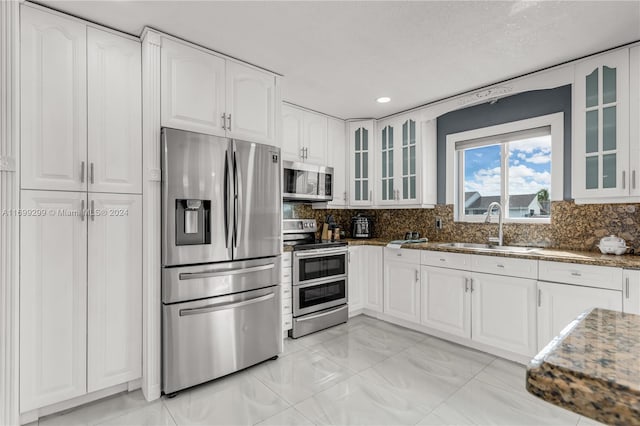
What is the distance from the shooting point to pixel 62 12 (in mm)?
2002

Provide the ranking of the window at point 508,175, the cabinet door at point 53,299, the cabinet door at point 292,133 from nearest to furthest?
the cabinet door at point 53,299 < the window at point 508,175 < the cabinet door at point 292,133

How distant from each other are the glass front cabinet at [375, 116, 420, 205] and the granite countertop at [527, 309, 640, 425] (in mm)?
3198

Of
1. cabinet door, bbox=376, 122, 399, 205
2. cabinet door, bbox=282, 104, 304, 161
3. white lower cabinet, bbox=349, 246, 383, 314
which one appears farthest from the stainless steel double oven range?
cabinet door, bbox=376, 122, 399, 205

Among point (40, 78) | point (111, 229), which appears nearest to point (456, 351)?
point (111, 229)

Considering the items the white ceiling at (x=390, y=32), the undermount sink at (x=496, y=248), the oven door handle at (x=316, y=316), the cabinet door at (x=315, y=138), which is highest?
the white ceiling at (x=390, y=32)

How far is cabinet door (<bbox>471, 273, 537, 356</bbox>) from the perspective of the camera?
8.43 ft

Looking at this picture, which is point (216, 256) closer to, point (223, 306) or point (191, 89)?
point (223, 306)

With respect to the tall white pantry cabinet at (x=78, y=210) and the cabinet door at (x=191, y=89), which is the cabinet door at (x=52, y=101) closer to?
the tall white pantry cabinet at (x=78, y=210)

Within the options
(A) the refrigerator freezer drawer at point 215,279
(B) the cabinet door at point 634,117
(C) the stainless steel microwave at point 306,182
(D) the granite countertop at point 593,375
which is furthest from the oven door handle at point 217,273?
(B) the cabinet door at point 634,117

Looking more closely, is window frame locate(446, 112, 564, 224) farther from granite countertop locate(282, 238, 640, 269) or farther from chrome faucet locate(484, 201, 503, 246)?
granite countertop locate(282, 238, 640, 269)

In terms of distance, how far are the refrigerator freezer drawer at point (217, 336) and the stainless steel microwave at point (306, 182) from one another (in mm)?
1139

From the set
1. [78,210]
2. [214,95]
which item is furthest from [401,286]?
[78,210]

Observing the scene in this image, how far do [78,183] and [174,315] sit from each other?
1.04 m

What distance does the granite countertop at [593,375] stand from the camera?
17.6 inches
